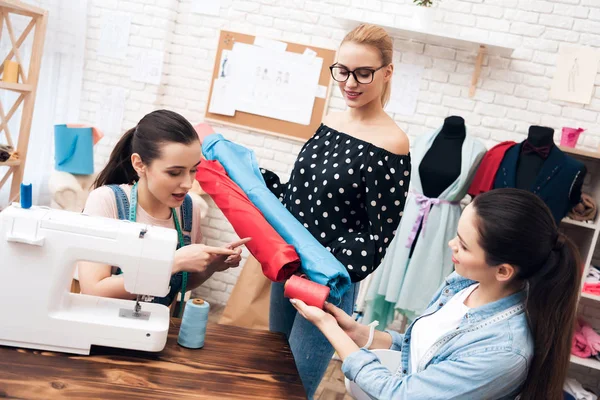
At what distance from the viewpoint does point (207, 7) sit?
436 centimetres

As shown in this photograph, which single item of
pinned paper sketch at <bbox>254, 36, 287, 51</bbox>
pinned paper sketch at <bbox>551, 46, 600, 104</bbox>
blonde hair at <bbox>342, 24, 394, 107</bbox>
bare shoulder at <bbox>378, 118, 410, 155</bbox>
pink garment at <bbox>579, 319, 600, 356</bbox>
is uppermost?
pinned paper sketch at <bbox>551, 46, 600, 104</bbox>

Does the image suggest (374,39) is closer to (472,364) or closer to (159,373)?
(472,364)

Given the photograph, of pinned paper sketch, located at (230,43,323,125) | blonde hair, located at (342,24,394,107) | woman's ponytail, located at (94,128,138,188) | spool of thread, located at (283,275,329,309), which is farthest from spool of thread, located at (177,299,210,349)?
pinned paper sketch, located at (230,43,323,125)

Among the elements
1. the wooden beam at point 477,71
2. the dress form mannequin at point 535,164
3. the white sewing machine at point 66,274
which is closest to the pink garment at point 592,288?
the dress form mannequin at point 535,164

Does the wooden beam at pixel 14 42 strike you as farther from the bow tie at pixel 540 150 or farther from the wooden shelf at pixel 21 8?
the bow tie at pixel 540 150

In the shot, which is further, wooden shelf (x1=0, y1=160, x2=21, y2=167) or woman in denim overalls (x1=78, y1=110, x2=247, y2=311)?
wooden shelf (x1=0, y1=160, x2=21, y2=167)

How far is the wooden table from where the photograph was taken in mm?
1240

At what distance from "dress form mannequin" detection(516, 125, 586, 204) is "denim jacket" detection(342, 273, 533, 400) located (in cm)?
233

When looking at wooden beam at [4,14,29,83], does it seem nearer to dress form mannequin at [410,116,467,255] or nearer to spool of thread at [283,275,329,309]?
dress form mannequin at [410,116,467,255]

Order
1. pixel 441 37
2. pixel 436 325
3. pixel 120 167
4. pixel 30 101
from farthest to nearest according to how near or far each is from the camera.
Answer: pixel 441 37 → pixel 30 101 → pixel 120 167 → pixel 436 325

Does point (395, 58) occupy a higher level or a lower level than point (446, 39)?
lower

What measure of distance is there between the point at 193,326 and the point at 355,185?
596 millimetres

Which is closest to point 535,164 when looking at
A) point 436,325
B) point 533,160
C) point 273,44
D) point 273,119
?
point 533,160

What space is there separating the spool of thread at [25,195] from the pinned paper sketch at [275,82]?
301cm
